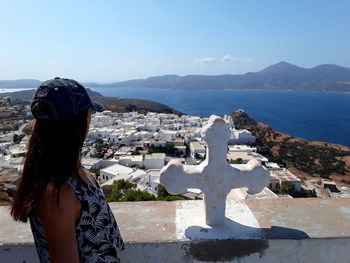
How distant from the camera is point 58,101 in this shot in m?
1.16

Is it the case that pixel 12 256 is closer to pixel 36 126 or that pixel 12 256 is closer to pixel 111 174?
pixel 36 126

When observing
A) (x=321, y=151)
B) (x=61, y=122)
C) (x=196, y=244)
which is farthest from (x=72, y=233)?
(x=321, y=151)

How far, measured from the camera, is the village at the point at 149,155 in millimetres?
22906

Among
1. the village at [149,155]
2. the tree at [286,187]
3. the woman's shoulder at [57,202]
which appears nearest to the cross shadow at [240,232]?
the woman's shoulder at [57,202]

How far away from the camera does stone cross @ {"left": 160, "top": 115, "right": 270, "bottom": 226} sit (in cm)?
184

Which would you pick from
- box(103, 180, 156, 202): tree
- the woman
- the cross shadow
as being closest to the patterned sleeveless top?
the woman

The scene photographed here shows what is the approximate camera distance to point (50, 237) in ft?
3.61

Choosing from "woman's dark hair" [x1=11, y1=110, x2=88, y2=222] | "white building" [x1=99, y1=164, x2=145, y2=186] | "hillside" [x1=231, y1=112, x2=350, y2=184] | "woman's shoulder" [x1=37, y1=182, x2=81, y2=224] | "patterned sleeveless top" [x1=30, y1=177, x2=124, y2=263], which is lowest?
"hillside" [x1=231, y1=112, x2=350, y2=184]

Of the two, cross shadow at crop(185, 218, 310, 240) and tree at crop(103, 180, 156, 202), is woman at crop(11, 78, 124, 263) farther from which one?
tree at crop(103, 180, 156, 202)

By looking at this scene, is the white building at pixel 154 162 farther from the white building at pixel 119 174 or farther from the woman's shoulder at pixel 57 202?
the woman's shoulder at pixel 57 202

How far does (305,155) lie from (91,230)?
41.9 m

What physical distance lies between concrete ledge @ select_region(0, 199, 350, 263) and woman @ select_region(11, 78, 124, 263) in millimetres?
533

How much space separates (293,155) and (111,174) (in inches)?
883

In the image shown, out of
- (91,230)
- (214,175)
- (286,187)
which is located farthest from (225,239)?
(286,187)
